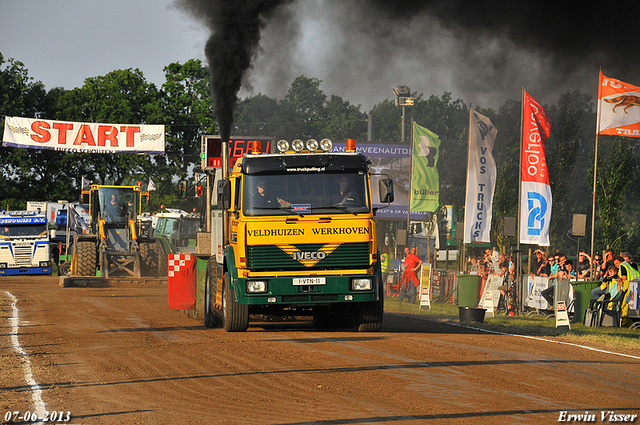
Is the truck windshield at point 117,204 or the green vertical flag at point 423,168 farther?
the green vertical flag at point 423,168

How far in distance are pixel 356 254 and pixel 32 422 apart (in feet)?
23.7

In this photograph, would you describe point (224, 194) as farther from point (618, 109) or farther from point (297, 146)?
point (618, 109)

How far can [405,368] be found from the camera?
34.6ft

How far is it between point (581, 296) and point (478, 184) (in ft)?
29.2

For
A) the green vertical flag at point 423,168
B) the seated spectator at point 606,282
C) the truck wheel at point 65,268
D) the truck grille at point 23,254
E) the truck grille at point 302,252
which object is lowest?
the truck wheel at point 65,268

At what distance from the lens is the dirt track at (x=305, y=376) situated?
791 centimetres

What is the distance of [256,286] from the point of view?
1376 cm

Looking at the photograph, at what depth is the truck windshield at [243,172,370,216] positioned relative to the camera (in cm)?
1388

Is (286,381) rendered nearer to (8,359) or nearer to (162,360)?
(162,360)

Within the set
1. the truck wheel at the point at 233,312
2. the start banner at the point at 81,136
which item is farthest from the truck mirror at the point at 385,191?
the start banner at the point at 81,136

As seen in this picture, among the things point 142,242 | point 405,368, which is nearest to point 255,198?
point 405,368

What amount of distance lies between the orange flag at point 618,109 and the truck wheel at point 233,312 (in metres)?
13.0

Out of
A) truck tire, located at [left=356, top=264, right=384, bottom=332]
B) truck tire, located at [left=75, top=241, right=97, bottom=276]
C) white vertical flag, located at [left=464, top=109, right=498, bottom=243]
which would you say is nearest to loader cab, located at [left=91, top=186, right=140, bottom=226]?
truck tire, located at [left=75, top=241, right=97, bottom=276]

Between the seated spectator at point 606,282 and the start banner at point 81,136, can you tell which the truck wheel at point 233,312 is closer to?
the seated spectator at point 606,282
